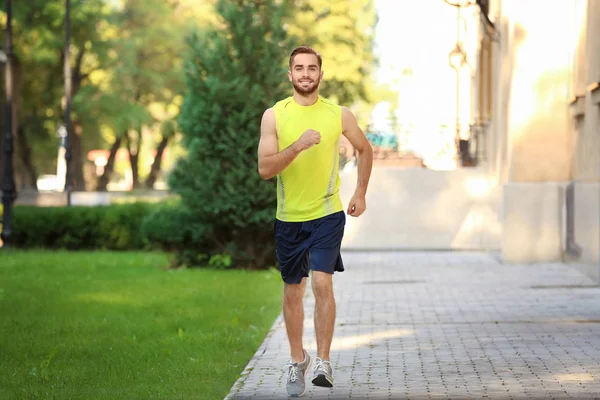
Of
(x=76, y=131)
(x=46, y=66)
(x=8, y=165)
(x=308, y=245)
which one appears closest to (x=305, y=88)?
(x=308, y=245)

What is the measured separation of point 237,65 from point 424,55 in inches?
800

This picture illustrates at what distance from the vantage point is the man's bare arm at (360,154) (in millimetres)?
7254

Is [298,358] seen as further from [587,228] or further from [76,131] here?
[76,131]

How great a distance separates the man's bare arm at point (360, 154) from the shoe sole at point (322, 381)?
3.27 ft

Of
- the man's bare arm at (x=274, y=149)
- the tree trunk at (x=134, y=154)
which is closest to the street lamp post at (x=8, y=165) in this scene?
the man's bare arm at (x=274, y=149)

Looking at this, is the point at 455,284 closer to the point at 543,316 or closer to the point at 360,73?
the point at 543,316

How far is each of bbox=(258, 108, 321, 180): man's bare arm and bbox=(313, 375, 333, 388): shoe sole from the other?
3.99 ft

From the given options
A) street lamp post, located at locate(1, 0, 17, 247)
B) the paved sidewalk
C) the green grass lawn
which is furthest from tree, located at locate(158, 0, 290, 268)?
street lamp post, located at locate(1, 0, 17, 247)

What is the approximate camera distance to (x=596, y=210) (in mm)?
14305

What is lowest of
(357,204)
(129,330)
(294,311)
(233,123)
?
(129,330)

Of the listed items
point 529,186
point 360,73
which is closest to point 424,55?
point 360,73

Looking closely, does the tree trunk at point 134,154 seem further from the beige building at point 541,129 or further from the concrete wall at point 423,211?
the beige building at point 541,129

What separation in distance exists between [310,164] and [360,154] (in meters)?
0.44

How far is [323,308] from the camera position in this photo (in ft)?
24.0
